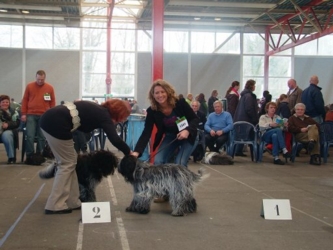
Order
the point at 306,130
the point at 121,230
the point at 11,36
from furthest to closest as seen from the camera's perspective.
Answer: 1. the point at 11,36
2. the point at 306,130
3. the point at 121,230

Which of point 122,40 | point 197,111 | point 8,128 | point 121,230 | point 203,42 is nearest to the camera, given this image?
point 121,230

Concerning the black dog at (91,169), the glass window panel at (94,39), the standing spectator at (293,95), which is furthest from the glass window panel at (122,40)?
the black dog at (91,169)

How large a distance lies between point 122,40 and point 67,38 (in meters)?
2.46

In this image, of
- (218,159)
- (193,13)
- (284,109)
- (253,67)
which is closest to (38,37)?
(193,13)

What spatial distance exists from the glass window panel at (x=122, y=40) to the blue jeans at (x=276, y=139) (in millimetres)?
13351

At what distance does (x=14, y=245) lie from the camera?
2859 mm

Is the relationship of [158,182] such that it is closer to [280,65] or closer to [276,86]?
[276,86]

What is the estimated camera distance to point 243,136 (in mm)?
7789

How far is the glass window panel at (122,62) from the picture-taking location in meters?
20.0

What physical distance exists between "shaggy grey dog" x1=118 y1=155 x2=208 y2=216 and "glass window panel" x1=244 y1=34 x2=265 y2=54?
18.0 meters

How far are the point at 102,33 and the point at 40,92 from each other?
1325cm

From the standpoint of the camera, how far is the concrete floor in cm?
294

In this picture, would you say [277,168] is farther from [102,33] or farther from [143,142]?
[102,33]

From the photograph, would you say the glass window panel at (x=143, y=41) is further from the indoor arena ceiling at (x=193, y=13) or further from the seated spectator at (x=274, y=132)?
the seated spectator at (x=274, y=132)
